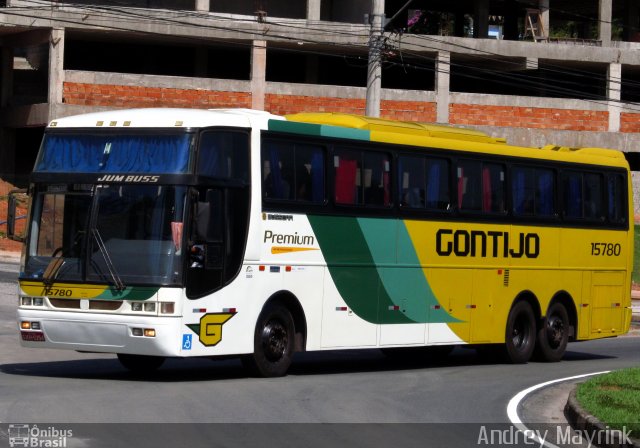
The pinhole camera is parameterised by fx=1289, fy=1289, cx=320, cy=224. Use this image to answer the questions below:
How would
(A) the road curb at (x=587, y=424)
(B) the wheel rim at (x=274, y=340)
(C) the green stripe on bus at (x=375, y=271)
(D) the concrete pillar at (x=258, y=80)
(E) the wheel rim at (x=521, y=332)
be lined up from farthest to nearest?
(D) the concrete pillar at (x=258, y=80) → (E) the wheel rim at (x=521, y=332) → (C) the green stripe on bus at (x=375, y=271) → (B) the wheel rim at (x=274, y=340) → (A) the road curb at (x=587, y=424)

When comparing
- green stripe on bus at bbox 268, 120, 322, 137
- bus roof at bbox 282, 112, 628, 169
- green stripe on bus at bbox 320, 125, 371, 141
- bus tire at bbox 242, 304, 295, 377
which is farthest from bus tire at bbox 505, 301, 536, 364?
green stripe on bus at bbox 268, 120, 322, 137

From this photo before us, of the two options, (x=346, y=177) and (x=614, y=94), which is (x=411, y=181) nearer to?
(x=346, y=177)

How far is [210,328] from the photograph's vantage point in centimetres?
1544

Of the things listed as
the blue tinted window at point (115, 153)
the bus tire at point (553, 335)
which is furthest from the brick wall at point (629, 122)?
the blue tinted window at point (115, 153)

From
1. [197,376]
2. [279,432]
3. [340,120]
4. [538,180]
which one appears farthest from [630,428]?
[538,180]

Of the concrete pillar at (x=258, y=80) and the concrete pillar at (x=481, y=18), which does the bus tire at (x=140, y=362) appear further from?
the concrete pillar at (x=481, y=18)

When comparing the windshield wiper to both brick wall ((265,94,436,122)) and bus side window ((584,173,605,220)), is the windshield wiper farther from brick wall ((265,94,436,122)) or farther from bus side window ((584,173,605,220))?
brick wall ((265,94,436,122))

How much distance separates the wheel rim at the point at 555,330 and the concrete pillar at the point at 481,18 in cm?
3666

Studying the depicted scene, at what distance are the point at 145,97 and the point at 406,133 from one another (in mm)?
27701

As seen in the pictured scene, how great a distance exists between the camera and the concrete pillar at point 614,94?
52.5 m

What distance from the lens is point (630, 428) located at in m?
12.1

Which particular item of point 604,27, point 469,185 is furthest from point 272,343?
point 604,27

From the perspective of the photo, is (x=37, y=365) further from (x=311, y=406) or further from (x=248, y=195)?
(x=311, y=406)

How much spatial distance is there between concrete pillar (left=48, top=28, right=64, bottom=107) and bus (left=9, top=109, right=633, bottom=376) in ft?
86.0
